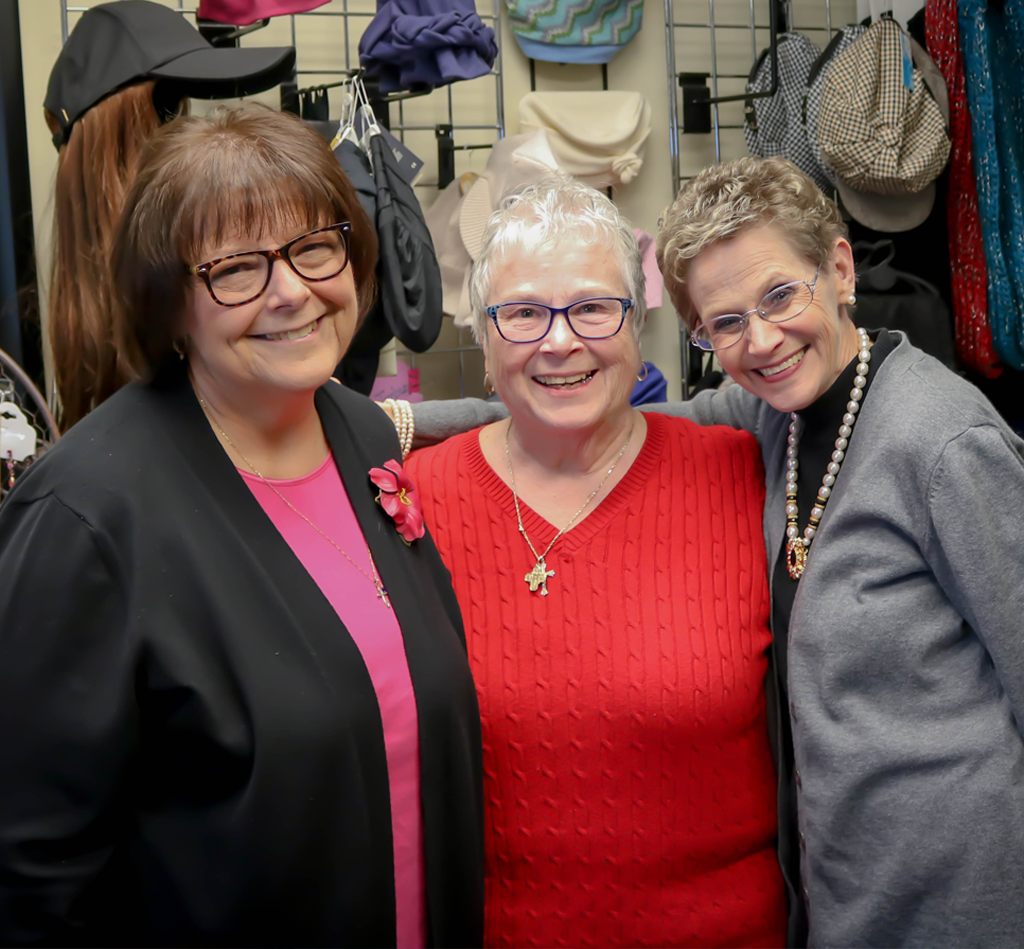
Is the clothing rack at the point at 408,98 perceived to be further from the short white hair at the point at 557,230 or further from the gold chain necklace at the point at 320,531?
the gold chain necklace at the point at 320,531

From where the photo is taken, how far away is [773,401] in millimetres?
1498

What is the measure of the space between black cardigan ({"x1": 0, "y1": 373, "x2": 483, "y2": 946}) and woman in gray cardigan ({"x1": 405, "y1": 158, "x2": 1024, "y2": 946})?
56 centimetres

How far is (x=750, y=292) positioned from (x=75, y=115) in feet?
4.30

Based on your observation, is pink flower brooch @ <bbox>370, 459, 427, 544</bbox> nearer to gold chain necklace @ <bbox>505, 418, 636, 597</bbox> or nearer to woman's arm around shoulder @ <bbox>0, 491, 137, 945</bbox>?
gold chain necklace @ <bbox>505, 418, 636, 597</bbox>

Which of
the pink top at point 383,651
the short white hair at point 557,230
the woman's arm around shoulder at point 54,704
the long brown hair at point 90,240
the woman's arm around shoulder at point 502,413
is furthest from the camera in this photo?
the woman's arm around shoulder at point 502,413

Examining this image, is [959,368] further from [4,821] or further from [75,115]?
[4,821]

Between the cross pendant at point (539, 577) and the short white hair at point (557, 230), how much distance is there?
1.27 ft

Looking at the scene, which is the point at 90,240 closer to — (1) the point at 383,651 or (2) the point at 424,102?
(1) the point at 383,651

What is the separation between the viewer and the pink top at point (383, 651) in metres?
1.26

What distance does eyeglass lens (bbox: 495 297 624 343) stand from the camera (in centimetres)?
152

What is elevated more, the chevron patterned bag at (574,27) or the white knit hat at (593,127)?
the chevron patterned bag at (574,27)

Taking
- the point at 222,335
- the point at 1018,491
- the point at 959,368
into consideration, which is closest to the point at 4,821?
the point at 222,335

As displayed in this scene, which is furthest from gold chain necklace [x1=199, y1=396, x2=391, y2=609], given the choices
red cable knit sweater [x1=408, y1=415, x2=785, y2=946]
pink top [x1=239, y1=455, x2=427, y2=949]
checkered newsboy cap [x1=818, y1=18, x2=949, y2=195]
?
checkered newsboy cap [x1=818, y1=18, x2=949, y2=195]

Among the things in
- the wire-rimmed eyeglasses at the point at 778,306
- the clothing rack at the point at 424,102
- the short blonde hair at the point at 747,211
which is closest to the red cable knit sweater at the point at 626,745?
the wire-rimmed eyeglasses at the point at 778,306
